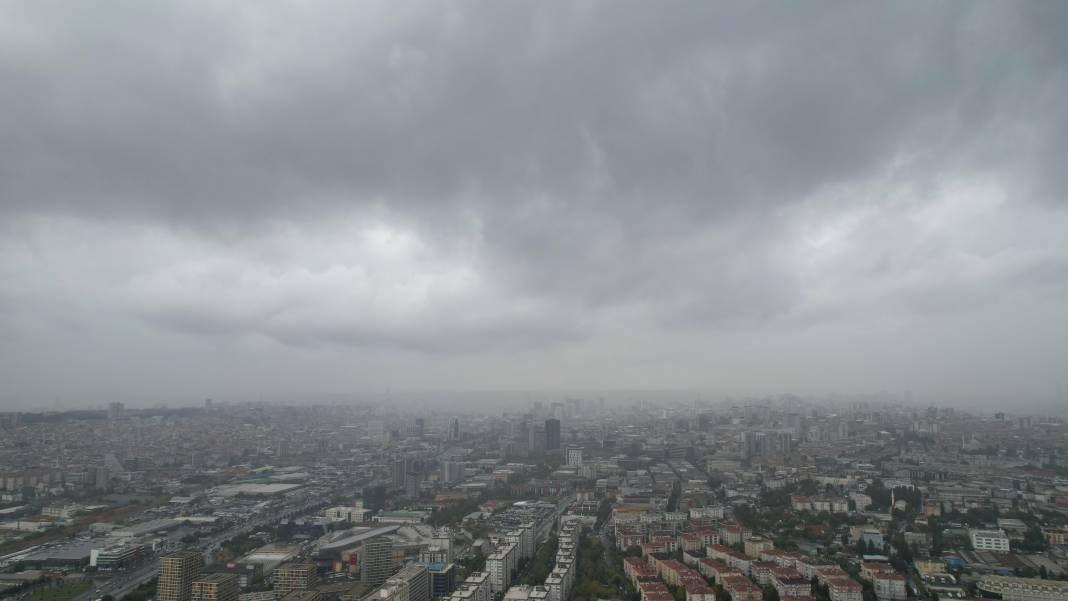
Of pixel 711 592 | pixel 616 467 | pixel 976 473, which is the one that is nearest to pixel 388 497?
pixel 616 467

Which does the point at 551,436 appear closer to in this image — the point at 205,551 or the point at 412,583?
the point at 205,551

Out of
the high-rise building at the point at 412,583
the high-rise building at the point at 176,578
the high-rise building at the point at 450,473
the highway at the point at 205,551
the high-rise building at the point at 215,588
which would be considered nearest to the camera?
the high-rise building at the point at 412,583

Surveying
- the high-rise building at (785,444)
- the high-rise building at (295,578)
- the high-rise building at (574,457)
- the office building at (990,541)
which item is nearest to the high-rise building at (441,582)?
the high-rise building at (295,578)

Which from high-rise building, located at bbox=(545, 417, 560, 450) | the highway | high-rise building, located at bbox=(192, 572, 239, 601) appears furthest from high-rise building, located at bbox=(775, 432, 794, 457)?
high-rise building, located at bbox=(192, 572, 239, 601)

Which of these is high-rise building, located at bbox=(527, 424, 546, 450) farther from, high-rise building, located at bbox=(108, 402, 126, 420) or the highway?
high-rise building, located at bbox=(108, 402, 126, 420)

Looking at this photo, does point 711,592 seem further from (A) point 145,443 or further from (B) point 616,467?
(A) point 145,443

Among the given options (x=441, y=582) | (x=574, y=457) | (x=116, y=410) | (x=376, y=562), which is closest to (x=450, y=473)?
(x=574, y=457)

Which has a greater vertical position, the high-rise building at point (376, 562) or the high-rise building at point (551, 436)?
the high-rise building at point (551, 436)

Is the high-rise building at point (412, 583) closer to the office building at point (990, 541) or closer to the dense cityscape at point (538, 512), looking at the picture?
the dense cityscape at point (538, 512)
